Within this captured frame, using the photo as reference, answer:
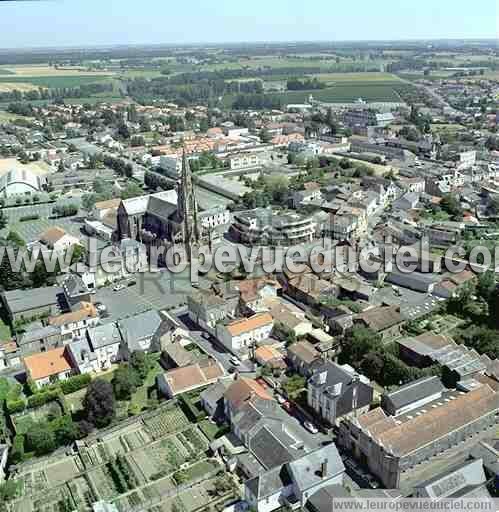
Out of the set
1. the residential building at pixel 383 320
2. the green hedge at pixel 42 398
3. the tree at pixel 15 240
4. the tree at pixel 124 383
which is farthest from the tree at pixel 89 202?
the residential building at pixel 383 320

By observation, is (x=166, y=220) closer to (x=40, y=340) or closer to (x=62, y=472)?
(x=40, y=340)

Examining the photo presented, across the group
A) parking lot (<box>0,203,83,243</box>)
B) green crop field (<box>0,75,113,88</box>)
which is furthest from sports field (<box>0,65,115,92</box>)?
parking lot (<box>0,203,83,243</box>)

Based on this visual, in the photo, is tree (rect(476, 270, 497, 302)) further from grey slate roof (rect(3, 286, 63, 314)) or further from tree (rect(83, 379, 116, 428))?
grey slate roof (rect(3, 286, 63, 314))

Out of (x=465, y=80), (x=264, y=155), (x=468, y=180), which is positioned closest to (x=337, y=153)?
(x=264, y=155)

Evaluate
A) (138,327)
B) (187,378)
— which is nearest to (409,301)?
(187,378)

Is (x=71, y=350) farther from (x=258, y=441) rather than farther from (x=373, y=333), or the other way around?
(x=373, y=333)

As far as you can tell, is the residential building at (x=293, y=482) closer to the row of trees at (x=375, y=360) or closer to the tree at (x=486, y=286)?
→ the row of trees at (x=375, y=360)
